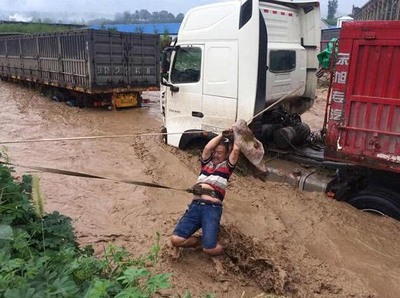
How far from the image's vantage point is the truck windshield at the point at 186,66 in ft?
20.8

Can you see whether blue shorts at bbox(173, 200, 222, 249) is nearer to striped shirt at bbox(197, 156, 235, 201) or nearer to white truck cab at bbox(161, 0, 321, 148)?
striped shirt at bbox(197, 156, 235, 201)

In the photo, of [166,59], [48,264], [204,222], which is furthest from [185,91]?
[48,264]

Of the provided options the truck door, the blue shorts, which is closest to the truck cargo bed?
the truck door

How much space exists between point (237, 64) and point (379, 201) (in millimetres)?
2694

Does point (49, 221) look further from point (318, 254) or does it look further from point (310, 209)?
point (310, 209)

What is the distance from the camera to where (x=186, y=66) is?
21.7ft

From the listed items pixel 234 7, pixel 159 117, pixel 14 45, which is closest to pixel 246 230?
pixel 234 7

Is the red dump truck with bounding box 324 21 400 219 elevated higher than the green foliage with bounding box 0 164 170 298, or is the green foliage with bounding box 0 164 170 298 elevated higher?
the red dump truck with bounding box 324 21 400 219

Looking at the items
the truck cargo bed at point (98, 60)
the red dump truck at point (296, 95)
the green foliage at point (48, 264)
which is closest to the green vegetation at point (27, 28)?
the truck cargo bed at point (98, 60)

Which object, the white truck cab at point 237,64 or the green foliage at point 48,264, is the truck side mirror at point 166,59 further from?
the green foliage at point 48,264

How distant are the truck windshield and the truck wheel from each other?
3072mm

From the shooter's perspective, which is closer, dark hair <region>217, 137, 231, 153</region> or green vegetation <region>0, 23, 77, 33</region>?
dark hair <region>217, 137, 231, 153</region>

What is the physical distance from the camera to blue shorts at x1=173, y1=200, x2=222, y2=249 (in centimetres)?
385

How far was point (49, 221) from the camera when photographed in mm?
3221
